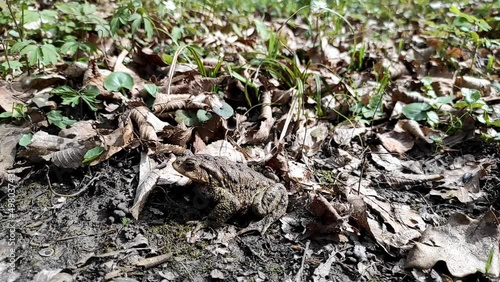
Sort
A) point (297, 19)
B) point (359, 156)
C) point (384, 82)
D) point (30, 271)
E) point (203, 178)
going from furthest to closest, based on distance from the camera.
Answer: point (297, 19) → point (384, 82) → point (359, 156) → point (203, 178) → point (30, 271)

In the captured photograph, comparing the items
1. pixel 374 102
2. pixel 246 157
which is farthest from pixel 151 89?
pixel 374 102

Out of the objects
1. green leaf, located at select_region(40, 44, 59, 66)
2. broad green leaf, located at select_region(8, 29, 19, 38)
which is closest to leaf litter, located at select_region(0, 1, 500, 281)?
green leaf, located at select_region(40, 44, 59, 66)

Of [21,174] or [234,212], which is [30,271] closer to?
[21,174]

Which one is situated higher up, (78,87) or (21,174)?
(78,87)

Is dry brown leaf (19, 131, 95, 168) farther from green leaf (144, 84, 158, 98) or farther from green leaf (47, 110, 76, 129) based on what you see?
green leaf (144, 84, 158, 98)

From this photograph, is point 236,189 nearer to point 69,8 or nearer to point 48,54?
point 48,54

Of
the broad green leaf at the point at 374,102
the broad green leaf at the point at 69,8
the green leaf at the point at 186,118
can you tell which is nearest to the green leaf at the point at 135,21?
the broad green leaf at the point at 69,8

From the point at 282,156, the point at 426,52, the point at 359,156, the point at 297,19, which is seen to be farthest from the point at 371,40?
the point at 282,156
